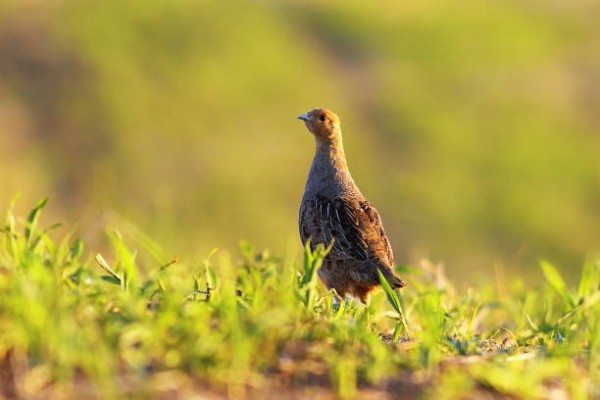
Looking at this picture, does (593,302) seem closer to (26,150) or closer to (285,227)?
(285,227)

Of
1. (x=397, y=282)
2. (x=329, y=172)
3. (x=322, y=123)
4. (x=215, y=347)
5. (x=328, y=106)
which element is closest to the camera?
(x=215, y=347)

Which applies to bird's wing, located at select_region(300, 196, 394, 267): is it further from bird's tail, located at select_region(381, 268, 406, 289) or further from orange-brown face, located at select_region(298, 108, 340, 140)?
orange-brown face, located at select_region(298, 108, 340, 140)

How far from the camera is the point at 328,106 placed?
28.6 m

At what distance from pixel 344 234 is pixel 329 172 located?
643 mm

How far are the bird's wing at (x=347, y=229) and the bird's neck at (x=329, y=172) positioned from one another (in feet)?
0.48

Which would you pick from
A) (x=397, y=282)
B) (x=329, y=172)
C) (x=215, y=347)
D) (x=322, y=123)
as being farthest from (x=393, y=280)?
(x=215, y=347)

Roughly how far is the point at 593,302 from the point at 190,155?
20851 mm

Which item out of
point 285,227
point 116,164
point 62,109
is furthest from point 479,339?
point 62,109

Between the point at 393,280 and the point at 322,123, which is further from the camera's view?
the point at 322,123

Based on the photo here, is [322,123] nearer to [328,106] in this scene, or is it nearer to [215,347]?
[215,347]

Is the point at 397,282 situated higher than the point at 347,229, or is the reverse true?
the point at 347,229

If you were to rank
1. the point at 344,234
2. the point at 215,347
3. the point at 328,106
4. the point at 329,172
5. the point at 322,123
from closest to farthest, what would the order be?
the point at 215,347
the point at 344,234
the point at 329,172
the point at 322,123
the point at 328,106

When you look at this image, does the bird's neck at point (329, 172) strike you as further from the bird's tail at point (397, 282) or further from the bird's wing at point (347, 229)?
the bird's tail at point (397, 282)

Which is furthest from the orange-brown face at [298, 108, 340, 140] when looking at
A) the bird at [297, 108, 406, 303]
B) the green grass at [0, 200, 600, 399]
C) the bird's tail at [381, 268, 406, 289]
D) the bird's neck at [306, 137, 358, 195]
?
the green grass at [0, 200, 600, 399]
